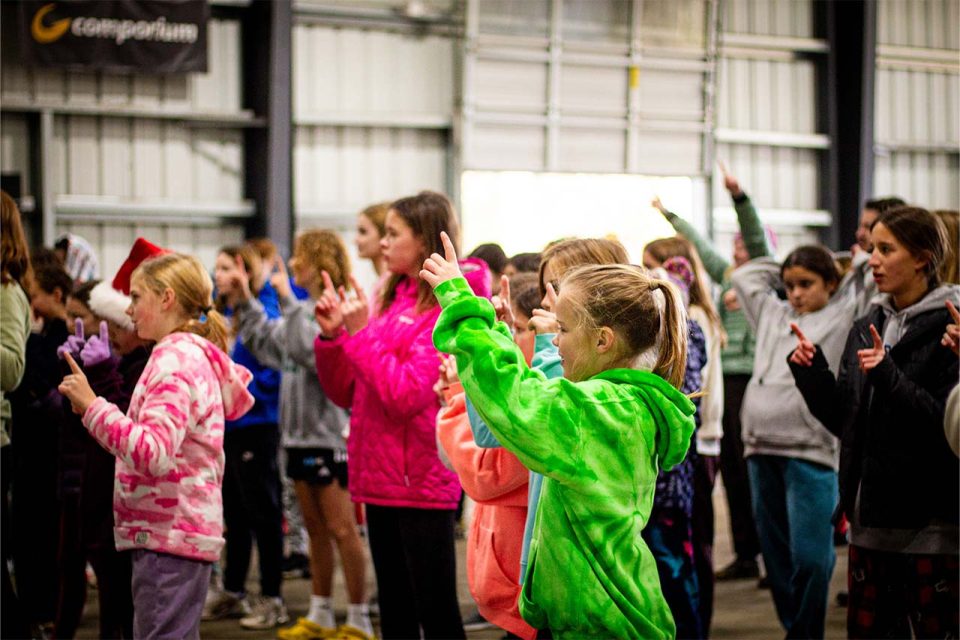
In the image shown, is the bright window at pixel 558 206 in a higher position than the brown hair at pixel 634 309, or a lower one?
higher

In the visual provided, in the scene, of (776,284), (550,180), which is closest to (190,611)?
(776,284)

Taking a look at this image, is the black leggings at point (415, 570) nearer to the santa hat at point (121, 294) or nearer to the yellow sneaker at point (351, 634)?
the yellow sneaker at point (351, 634)

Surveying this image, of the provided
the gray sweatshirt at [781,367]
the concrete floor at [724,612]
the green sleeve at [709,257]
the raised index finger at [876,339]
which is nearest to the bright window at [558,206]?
the concrete floor at [724,612]

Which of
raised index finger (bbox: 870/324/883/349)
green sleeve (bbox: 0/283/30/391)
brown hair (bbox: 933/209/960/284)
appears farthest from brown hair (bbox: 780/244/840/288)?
green sleeve (bbox: 0/283/30/391)

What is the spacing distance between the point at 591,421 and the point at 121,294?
2.11 metres

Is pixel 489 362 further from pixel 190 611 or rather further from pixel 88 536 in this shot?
pixel 88 536

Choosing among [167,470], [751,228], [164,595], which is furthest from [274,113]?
[164,595]

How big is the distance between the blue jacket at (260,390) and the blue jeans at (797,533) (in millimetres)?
2247

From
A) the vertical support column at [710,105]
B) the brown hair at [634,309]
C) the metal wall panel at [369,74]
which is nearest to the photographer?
the brown hair at [634,309]

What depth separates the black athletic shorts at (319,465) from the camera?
508 centimetres

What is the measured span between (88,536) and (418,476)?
104 cm

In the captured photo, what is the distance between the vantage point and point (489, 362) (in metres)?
2.38

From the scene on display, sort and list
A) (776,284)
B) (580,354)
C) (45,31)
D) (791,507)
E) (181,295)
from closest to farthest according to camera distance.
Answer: (580,354) < (181,295) < (791,507) < (776,284) < (45,31)

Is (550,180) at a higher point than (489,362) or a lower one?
higher
